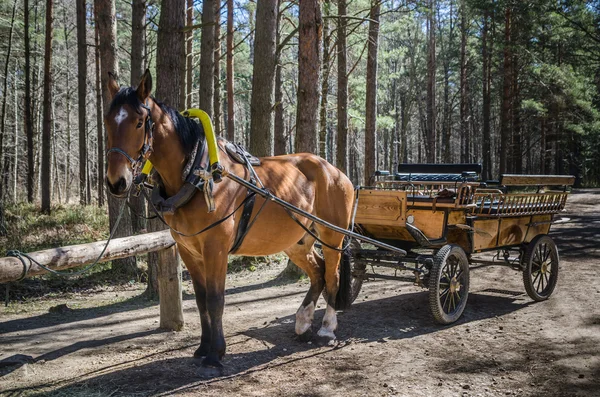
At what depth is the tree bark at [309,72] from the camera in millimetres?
7945

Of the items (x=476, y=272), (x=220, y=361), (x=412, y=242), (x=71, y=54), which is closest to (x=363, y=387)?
(x=220, y=361)

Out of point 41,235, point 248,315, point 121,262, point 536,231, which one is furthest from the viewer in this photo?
point 41,235

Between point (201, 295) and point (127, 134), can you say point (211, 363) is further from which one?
point (127, 134)

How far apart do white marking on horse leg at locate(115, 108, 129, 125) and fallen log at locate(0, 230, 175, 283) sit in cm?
132

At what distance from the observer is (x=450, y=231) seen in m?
→ 6.51

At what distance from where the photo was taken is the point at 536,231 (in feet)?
23.9

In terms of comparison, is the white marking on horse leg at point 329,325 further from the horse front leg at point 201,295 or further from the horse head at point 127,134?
the horse head at point 127,134

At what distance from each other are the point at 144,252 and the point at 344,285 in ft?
7.57

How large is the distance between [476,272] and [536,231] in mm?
1957

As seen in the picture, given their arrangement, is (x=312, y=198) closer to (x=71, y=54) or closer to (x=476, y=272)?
(x=476, y=272)

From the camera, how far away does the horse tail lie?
Result: 19.1ft

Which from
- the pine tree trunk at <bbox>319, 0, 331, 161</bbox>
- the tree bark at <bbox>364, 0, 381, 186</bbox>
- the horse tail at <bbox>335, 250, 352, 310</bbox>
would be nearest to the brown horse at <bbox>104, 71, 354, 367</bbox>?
the horse tail at <bbox>335, 250, 352, 310</bbox>

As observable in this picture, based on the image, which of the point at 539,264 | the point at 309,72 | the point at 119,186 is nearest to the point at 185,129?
the point at 119,186

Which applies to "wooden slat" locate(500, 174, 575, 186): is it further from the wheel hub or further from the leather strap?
the leather strap
